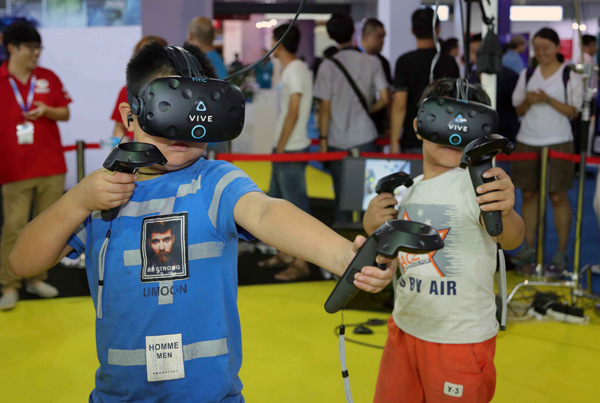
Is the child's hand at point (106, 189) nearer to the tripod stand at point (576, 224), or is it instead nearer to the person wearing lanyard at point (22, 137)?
the tripod stand at point (576, 224)

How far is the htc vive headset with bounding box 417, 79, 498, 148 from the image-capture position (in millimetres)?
1857

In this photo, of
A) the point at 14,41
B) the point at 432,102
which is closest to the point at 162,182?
the point at 432,102

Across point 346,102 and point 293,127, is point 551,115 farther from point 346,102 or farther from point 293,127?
point 293,127

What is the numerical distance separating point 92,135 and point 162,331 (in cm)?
818

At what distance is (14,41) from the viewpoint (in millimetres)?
4805

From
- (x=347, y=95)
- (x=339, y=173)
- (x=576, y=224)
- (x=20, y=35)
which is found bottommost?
(x=576, y=224)

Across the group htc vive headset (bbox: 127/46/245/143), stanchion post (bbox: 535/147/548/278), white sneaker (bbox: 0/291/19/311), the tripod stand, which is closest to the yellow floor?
white sneaker (bbox: 0/291/19/311)

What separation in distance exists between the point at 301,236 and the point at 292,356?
286cm

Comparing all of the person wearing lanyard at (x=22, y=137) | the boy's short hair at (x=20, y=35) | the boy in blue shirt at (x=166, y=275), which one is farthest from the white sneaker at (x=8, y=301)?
the boy in blue shirt at (x=166, y=275)

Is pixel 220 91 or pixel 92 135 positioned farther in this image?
pixel 92 135

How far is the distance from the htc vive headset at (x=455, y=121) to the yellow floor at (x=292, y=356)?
1.84 m

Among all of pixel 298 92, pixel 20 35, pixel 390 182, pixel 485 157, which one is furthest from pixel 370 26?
pixel 485 157

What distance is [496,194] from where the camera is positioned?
5.26ft

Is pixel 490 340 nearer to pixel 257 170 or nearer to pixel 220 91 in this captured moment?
pixel 220 91
